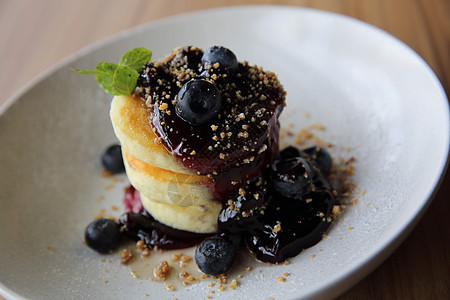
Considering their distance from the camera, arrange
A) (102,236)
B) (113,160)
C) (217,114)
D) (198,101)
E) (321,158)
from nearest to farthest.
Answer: (198,101), (217,114), (102,236), (321,158), (113,160)

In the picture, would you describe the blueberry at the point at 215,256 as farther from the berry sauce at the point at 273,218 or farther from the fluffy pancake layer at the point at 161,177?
the fluffy pancake layer at the point at 161,177

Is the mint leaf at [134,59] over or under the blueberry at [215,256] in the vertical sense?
over

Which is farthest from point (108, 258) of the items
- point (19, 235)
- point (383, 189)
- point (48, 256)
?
point (383, 189)

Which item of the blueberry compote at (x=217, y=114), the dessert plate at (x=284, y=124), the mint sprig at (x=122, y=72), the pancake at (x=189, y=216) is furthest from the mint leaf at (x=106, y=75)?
the dessert plate at (x=284, y=124)

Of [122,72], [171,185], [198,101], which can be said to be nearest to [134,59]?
[122,72]

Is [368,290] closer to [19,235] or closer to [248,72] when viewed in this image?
[248,72]

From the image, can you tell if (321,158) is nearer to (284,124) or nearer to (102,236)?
(284,124)

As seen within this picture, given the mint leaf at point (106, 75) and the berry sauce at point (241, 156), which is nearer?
the berry sauce at point (241, 156)
